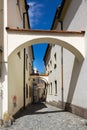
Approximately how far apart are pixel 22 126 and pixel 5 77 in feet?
7.17

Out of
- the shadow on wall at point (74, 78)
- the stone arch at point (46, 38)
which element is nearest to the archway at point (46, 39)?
the stone arch at point (46, 38)

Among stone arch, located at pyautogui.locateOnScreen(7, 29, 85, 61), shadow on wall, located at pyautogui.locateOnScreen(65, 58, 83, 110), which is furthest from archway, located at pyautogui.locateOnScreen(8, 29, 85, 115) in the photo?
shadow on wall, located at pyautogui.locateOnScreen(65, 58, 83, 110)

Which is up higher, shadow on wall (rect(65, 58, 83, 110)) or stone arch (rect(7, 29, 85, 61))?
stone arch (rect(7, 29, 85, 61))

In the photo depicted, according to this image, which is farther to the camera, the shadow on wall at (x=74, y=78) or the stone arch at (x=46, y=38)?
the shadow on wall at (x=74, y=78)

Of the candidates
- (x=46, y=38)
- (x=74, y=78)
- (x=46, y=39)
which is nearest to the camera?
(x=46, y=38)

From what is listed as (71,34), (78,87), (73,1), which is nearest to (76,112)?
(78,87)

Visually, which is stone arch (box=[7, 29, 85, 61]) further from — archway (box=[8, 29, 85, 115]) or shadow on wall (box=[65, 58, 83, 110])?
shadow on wall (box=[65, 58, 83, 110])

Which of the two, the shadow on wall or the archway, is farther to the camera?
the shadow on wall

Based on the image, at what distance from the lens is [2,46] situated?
9961 mm

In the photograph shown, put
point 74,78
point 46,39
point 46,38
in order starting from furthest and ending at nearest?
point 74,78
point 46,39
point 46,38

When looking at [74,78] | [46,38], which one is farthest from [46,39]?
[74,78]

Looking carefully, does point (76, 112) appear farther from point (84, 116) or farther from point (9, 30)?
point (9, 30)

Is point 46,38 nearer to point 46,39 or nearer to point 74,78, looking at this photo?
point 46,39

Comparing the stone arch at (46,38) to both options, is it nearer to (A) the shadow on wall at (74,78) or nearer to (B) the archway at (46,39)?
(B) the archway at (46,39)
